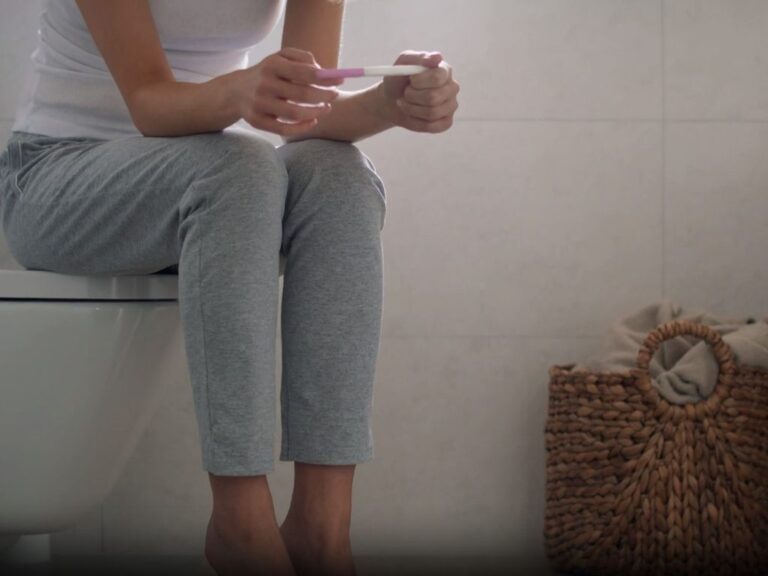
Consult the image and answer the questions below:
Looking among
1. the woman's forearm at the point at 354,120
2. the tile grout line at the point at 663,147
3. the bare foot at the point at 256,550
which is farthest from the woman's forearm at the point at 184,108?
the tile grout line at the point at 663,147

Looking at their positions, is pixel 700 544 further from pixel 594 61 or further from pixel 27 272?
pixel 27 272

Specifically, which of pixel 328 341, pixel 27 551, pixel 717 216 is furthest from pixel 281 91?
pixel 717 216

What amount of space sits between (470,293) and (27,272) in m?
0.82

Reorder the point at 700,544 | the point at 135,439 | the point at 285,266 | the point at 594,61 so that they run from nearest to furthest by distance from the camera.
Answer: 1. the point at 285,266
2. the point at 135,439
3. the point at 700,544
4. the point at 594,61

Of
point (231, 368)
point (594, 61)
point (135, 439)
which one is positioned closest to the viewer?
point (231, 368)

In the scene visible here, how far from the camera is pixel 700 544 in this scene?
5.05ft

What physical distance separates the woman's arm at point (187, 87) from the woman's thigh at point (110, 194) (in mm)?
22

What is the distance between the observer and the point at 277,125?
3.35ft

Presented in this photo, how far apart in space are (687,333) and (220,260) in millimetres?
817

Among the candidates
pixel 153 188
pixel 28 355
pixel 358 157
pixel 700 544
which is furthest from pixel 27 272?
pixel 700 544

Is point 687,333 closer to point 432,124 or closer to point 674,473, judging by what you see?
point 674,473

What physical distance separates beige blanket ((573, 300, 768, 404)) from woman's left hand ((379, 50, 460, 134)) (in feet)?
1.96

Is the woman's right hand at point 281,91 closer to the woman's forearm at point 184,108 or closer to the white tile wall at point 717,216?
the woman's forearm at point 184,108

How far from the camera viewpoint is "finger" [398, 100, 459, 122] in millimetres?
1120
